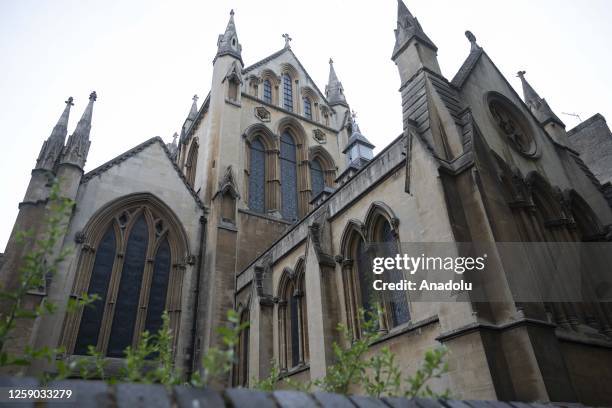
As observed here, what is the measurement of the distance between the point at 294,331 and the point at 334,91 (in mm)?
21040

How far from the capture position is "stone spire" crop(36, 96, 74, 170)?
1519cm

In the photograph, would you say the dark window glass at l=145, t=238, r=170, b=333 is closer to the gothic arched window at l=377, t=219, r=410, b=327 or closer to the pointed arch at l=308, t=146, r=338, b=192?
the gothic arched window at l=377, t=219, r=410, b=327

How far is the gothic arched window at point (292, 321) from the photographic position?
42.5 ft

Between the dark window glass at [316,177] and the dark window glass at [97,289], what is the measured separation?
38.5 ft

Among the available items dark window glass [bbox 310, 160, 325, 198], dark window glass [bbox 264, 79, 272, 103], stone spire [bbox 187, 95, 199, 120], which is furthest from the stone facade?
stone spire [bbox 187, 95, 199, 120]

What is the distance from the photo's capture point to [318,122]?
27.2 metres

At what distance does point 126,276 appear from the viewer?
51.5ft

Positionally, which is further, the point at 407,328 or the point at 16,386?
the point at 407,328

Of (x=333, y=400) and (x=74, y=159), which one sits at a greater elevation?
(x=74, y=159)

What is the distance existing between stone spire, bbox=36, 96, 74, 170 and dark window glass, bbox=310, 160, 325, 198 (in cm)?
1288

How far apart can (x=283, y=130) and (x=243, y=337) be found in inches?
541

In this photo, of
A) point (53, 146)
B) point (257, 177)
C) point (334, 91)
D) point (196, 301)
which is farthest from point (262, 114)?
point (196, 301)

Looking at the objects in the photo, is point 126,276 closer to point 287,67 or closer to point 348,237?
point 348,237

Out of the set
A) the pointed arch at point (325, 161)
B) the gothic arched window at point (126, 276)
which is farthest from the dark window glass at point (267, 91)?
the gothic arched window at point (126, 276)
